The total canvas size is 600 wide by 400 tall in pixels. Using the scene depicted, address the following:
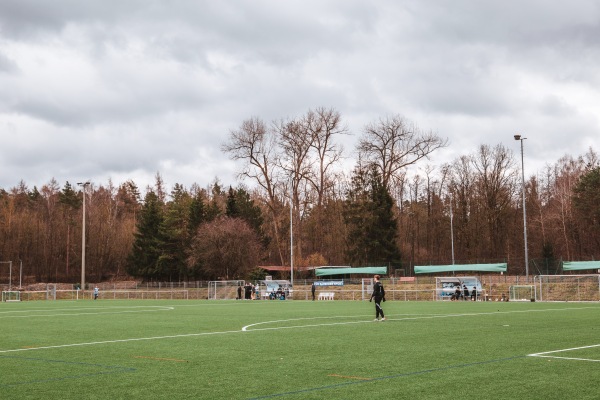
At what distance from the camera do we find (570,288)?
48.5m

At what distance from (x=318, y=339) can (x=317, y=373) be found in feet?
21.4

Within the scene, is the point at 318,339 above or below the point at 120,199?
below

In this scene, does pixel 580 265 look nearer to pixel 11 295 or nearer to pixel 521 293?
pixel 521 293

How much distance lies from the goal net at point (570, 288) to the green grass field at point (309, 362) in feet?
88.4

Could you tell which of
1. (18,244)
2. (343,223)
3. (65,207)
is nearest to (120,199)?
(65,207)

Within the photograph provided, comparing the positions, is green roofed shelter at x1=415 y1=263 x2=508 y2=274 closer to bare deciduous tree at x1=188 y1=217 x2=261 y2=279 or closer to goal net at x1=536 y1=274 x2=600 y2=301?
goal net at x1=536 y1=274 x2=600 y2=301

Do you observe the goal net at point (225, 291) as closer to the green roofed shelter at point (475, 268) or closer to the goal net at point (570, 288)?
the green roofed shelter at point (475, 268)

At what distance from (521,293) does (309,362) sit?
41327mm

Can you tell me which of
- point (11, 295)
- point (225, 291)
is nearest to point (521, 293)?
point (225, 291)

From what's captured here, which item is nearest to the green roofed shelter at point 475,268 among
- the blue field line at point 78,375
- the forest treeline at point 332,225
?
the forest treeline at point 332,225

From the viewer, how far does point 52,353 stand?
15133 mm

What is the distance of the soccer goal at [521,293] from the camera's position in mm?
48312

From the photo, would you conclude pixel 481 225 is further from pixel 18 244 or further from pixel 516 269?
pixel 18 244

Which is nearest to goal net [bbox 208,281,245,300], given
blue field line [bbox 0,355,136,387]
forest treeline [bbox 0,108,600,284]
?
forest treeline [bbox 0,108,600,284]
